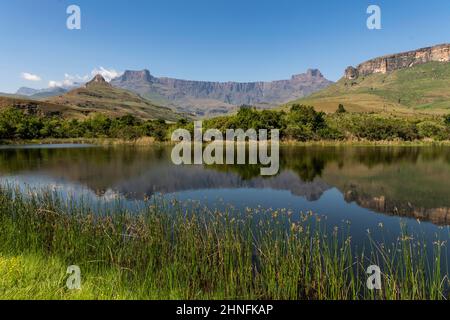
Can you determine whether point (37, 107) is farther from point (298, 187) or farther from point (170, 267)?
point (170, 267)

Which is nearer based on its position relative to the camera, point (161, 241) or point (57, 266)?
point (57, 266)

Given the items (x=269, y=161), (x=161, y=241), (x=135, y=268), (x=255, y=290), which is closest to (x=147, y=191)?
(x=161, y=241)

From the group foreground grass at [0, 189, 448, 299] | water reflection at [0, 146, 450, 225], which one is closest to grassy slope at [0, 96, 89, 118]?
water reflection at [0, 146, 450, 225]

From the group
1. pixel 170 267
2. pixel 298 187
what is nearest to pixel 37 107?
pixel 298 187

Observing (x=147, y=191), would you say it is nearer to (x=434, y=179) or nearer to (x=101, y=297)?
(x=101, y=297)

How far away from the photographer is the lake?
1742 cm

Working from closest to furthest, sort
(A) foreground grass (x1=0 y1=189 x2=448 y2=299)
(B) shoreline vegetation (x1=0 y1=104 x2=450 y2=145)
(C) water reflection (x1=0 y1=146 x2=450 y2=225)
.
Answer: (A) foreground grass (x1=0 y1=189 x2=448 y2=299), (C) water reflection (x1=0 y1=146 x2=450 y2=225), (B) shoreline vegetation (x1=0 y1=104 x2=450 y2=145)

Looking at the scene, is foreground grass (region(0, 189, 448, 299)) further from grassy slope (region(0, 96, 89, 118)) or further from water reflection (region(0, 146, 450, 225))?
grassy slope (region(0, 96, 89, 118))

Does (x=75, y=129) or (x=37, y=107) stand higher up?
(x=37, y=107)

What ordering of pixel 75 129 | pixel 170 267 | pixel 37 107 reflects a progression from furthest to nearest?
pixel 37 107 < pixel 75 129 < pixel 170 267

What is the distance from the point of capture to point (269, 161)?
42531mm

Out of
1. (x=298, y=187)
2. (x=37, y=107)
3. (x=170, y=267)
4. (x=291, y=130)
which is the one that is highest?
(x=37, y=107)

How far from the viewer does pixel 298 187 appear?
84.6 ft
